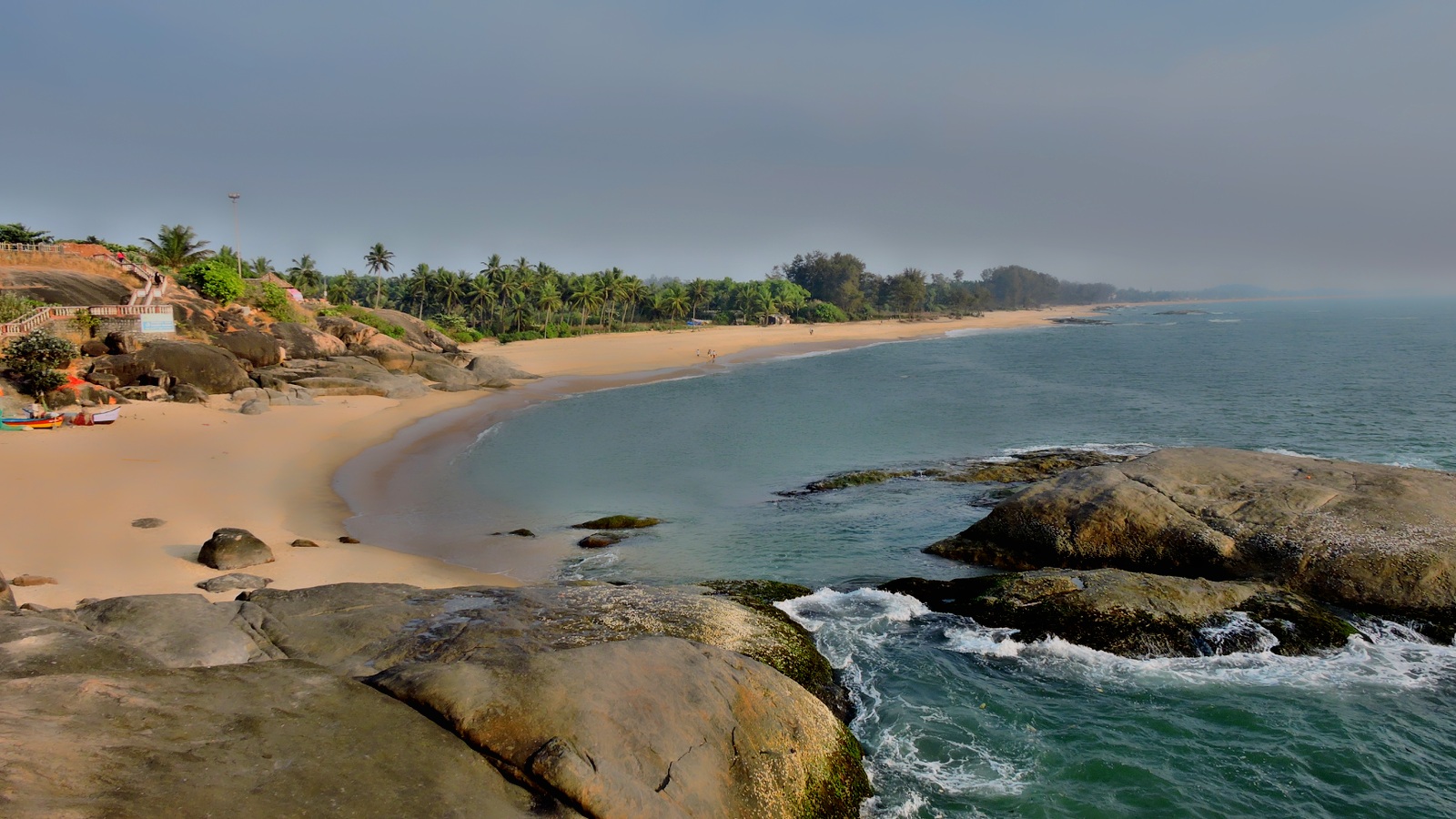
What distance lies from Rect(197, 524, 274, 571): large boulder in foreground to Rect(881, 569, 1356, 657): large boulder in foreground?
1630 centimetres

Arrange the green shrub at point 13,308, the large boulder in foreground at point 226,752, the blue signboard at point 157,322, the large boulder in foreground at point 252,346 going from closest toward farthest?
the large boulder in foreground at point 226,752, the green shrub at point 13,308, the blue signboard at point 157,322, the large boulder in foreground at point 252,346

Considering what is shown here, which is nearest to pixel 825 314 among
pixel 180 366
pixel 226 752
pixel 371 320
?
pixel 371 320

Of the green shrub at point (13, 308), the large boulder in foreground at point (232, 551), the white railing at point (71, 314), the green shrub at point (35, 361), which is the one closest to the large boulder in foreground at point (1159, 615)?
the large boulder in foreground at point (232, 551)

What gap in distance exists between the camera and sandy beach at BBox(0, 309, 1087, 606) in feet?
56.6

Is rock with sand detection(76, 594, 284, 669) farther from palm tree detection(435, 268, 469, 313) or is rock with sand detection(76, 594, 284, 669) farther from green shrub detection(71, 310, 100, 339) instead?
palm tree detection(435, 268, 469, 313)

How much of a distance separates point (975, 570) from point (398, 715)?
15300mm

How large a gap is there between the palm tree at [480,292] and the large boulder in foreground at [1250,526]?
274 feet

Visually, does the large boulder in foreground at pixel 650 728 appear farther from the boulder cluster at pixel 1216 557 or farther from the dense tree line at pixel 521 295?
the dense tree line at pixel 521 295

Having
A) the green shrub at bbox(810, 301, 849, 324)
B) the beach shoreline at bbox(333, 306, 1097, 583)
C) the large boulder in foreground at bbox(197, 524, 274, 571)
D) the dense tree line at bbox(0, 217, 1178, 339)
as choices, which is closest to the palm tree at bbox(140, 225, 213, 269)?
the dense tree line at bbox(0, 217, 1178, 339)

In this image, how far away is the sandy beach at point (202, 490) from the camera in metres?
17.2

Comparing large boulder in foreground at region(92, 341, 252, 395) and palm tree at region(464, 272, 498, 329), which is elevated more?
palm tree at region(464, 272, 498, 329)

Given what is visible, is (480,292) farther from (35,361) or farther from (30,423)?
(30,423)

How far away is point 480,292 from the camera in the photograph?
94000 mm

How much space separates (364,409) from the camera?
43.2 metres
